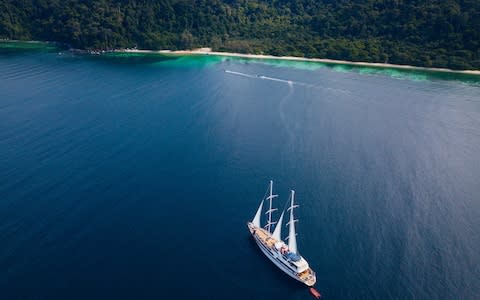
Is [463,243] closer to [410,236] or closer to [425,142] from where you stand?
[410,236]

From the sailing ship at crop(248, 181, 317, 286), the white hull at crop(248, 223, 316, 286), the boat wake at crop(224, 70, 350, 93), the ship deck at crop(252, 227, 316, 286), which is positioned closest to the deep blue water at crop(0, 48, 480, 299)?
the white hull at crop(248, 223, 316, 286)

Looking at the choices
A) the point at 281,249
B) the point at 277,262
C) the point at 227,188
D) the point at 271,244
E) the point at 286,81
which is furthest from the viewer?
the point at 286,81

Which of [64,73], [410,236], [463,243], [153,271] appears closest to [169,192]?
[153,271]

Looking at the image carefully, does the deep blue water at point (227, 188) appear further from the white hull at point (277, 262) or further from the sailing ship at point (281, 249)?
the sailing ship at point (281, 249)

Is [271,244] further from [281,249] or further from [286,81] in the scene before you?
[286,81]

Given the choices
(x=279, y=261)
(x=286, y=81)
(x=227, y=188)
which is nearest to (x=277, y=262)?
(x=279, y=261)

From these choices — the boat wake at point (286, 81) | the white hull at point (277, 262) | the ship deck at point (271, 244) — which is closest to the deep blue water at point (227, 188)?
the white hull at point (277, 262)
